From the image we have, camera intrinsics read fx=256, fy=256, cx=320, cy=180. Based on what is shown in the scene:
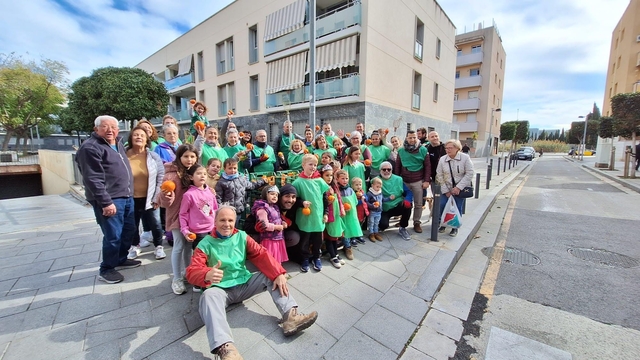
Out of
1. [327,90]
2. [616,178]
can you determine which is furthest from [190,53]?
[616,178]

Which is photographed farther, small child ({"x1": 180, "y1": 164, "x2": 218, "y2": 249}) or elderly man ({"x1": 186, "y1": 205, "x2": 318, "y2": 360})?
small child ({"x1": 180, "y1": 164, "x2": 218, "y2": 249})

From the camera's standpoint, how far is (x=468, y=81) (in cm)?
3250

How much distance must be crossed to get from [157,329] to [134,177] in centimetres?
209

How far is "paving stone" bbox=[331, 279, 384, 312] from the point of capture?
278cm

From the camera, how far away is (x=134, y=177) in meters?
3.45

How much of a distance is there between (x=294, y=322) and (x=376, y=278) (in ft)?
4.66

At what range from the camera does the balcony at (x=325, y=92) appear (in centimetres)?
1240

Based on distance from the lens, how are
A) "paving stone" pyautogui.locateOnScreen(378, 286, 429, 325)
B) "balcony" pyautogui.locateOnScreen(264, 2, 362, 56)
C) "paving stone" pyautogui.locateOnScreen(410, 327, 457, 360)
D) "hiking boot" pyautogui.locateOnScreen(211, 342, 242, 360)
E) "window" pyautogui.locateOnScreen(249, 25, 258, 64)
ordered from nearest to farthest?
"hiking boot" pyautogui.locateOnScreen(211, 342, 242, 360)
"paving stone" pyautogui.locateOnScreen(410, 327, 457, 360)
"paving stone" pyautogui.locateOnScreen(378, 286, 429, 325)
"balcony" pyautogui.locateOnScreen(264, 2, 362, 56)
"window" pyautogui.locateOnScreen(249, 25, 258, 64)

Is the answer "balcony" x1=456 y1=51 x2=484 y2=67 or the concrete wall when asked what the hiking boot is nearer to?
the concrete wall

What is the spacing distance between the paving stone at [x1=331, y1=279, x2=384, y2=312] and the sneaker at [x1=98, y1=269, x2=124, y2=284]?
2.52 m

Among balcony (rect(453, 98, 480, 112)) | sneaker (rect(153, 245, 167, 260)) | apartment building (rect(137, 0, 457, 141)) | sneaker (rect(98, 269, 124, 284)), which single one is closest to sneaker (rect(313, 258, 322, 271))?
sneaker (rect(153, 245, 167, 260))

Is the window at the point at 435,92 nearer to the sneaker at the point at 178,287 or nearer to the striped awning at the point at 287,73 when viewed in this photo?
the striped awning at the point at 287,73

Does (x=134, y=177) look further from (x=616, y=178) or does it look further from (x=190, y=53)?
(x=190, y=53)

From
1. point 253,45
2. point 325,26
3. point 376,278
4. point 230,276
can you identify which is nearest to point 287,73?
point 325,26
